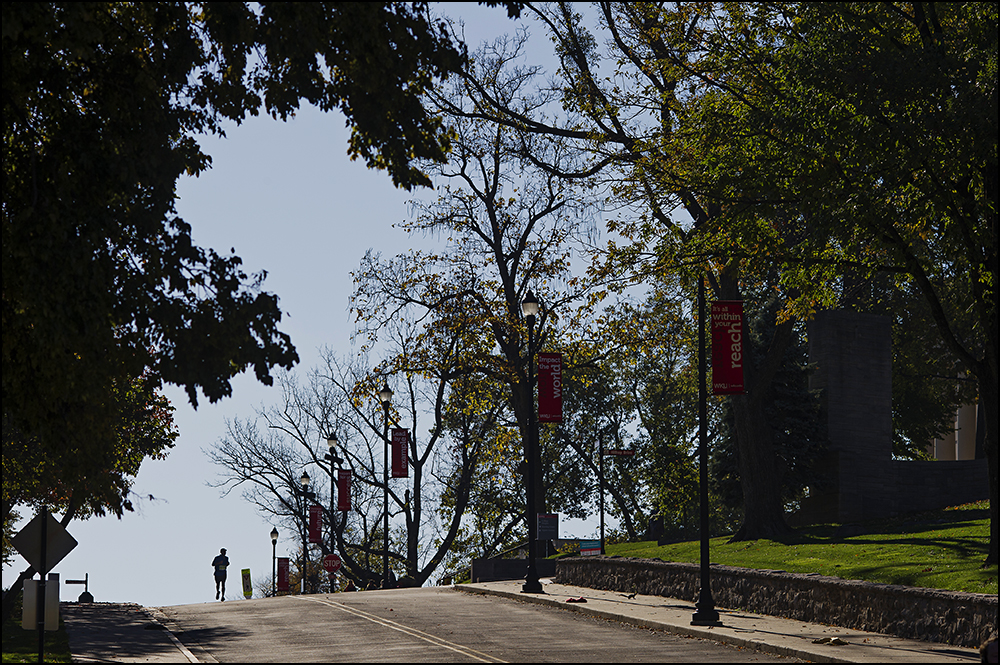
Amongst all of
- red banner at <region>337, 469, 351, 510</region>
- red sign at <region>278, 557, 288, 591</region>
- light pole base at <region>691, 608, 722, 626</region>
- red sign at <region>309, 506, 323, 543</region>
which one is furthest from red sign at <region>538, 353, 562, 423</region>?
red sign at <region>278, 557, 288, 591</region>

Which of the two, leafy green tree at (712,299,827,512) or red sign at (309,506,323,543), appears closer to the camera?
leafy green tree at (712,299,827,512)

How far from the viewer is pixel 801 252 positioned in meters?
20.9

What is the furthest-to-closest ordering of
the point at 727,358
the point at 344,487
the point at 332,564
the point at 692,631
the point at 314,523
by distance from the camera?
the point at 314,523
the point at 344,487
the point at 332,564
the point at 727,358
the point at 692,631

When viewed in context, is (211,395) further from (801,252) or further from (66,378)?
(801,252)

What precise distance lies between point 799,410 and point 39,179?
27.8 metres

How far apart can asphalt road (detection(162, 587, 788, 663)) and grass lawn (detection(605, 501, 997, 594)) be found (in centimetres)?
418

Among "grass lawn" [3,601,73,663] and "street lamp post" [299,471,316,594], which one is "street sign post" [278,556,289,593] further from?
"grass lawn" [3,601,73,663]

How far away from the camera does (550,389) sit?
103 ft

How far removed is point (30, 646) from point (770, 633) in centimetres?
1275

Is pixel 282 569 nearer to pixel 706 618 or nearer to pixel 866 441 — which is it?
pixel 866 441

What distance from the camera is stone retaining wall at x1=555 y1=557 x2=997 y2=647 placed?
15.0 meters

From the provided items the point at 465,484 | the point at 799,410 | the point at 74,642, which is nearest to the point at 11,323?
the point at 74,642

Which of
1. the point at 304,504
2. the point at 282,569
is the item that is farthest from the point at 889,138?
the point at 282,569

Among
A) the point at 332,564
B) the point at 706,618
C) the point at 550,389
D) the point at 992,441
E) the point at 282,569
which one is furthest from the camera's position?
the point at 282,569
